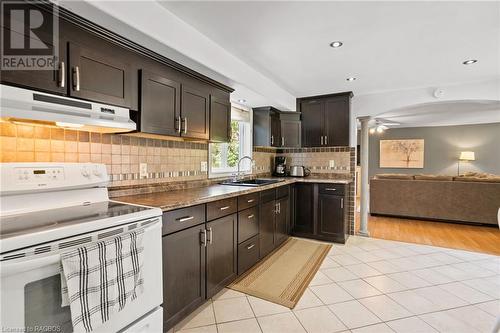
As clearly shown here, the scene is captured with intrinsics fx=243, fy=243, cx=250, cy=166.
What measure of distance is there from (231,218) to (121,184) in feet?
3.28

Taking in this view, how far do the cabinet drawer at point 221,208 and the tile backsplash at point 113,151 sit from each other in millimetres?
647

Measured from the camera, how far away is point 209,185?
295 centimetres

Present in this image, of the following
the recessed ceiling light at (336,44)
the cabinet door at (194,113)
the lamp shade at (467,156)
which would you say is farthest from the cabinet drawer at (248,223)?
the lamp shade at (467,156)

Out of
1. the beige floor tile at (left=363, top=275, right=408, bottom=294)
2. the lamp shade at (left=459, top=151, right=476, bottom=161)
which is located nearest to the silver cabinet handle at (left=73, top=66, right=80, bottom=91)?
the beige floor tile at (left=363, top=275, right=408, bottom=294)

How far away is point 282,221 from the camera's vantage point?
138 inches

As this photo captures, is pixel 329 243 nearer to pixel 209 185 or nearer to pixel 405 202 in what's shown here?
pixel 209 185

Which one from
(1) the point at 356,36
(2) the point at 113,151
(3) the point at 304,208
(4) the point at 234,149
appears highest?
(1) the point at 356,36

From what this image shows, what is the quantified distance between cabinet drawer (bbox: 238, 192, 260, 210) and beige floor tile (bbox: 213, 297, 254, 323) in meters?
0.84

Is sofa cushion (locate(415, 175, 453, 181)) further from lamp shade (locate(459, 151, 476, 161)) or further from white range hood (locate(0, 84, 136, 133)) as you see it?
white range hood (locate(0, 84, 136, 133))

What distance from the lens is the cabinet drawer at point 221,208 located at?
203 cm

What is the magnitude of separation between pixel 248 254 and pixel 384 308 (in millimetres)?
1325

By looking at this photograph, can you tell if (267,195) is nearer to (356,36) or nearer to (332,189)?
(332,189)

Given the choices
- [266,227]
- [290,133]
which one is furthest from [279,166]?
[266,227]

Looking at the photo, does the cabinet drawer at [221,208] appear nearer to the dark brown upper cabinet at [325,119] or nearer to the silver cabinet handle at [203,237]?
the silver cabinet handle at [203,237]
